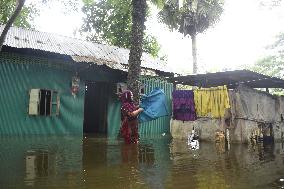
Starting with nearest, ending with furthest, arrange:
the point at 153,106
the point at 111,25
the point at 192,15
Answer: the point at 153,106 < the point at 192,15 < the point at 111,25

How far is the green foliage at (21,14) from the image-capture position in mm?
24656

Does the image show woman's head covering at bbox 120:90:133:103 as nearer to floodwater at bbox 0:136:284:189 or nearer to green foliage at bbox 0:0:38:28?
floodwater at bbox 0:136:284:189

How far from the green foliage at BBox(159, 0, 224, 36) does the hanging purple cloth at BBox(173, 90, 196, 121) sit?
1018 centimetres

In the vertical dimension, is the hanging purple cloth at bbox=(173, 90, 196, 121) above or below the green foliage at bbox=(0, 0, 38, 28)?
below

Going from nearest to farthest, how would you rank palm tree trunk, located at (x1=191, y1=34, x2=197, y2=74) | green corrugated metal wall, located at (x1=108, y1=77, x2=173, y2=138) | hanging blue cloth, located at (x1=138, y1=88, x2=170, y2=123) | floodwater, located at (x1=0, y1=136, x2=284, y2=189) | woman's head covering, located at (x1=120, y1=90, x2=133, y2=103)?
floodwater, located at (x1=0, y1=136, x2=284, y2=189) → woman's head covering, located at (x1=120, y1=90, x2=133, y2=103) → hanging blue cloth, located at (x1=138, y1=88, x2=170, y2=123) → green corrugated metal wall, located at (x1=108, y1=77, x2=173, y2=138) → palm tree trunk, located at (x1=191, y1=34, x2=197, y2=74)

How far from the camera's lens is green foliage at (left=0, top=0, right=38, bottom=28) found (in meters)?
24.7

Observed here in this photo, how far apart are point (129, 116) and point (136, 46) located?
3.21m

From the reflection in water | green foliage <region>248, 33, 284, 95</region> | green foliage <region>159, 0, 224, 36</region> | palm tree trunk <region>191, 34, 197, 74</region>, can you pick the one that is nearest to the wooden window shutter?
the reflection in water

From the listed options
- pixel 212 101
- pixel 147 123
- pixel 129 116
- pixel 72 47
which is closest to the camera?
pixel 129 116

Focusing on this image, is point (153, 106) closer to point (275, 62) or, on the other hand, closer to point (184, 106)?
point (184, 106)

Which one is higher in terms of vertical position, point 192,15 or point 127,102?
point 192,15

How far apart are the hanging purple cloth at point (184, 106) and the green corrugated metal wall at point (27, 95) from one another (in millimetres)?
4431

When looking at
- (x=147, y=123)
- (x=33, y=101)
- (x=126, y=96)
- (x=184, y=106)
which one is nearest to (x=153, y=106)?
(x=126, y=96)

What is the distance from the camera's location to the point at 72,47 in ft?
51.1
